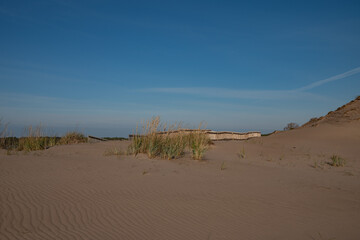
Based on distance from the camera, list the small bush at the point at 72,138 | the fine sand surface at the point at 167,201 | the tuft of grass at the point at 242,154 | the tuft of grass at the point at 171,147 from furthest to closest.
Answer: the small bush at the point at 72,138 < the tuft of grass at the point at 242,154 < the tuft of grass at the point at 171,147 < the fine sand surface at the point at 167,201

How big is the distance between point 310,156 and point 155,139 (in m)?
6.49

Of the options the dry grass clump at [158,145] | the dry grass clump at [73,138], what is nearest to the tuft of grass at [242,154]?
the dry grass clump at [158,145]

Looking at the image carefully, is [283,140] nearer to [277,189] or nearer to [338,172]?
[338,172]

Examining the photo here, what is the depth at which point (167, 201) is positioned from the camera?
4344mm

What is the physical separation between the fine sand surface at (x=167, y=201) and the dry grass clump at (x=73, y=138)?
20.7 feet

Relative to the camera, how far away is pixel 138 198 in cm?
441

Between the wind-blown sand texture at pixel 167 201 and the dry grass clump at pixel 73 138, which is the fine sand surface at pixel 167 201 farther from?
the dry grass clump at pixel 73 138

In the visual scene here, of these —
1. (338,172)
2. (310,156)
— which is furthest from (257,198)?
(310,156)

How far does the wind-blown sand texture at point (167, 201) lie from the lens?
10.8ft

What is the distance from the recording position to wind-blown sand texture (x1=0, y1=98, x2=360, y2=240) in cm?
329

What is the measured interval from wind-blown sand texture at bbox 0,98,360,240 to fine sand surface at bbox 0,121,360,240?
1cm

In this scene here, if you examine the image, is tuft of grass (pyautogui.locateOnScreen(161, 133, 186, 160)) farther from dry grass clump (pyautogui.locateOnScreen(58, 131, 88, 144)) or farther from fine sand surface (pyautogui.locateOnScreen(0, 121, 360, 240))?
dry grass clump (pyautogui.locateOnScreen(58, 131, 88, 144))

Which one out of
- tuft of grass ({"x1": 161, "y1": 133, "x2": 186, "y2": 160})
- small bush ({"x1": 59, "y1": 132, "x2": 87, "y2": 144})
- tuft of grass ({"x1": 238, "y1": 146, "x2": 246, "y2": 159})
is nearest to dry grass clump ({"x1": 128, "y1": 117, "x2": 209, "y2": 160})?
tuft of grass ({"x1": 161, "y1": 133, "x2": 186, "y2": 160})

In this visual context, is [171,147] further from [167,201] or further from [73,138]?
[73,138]
